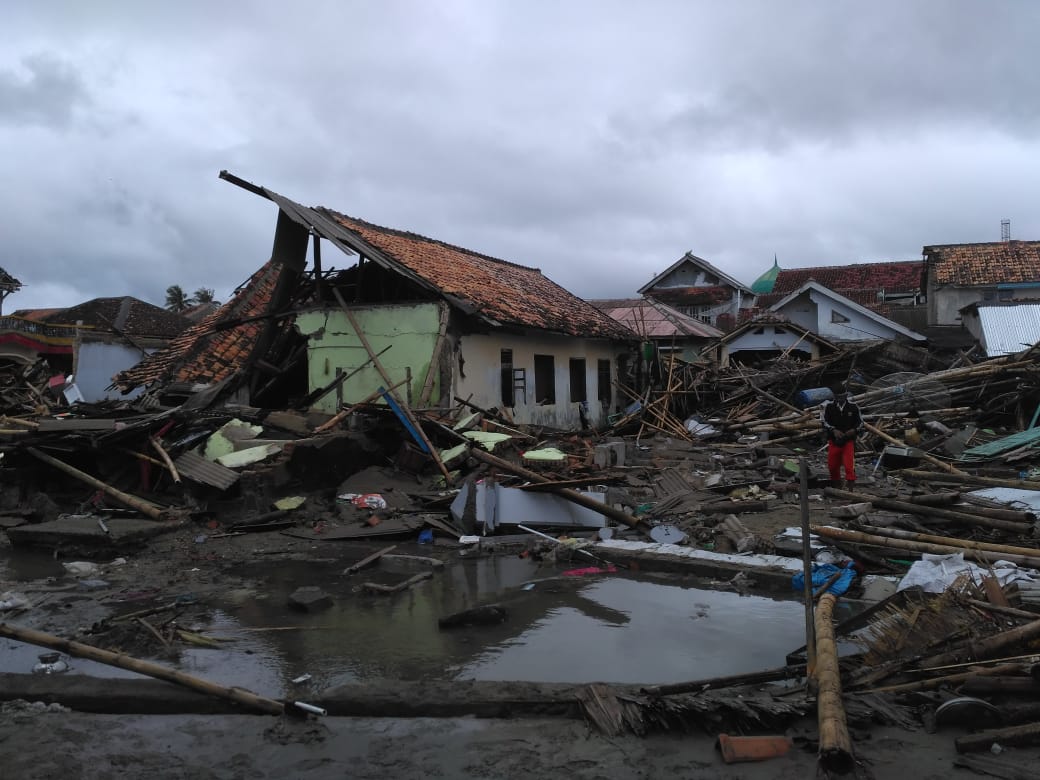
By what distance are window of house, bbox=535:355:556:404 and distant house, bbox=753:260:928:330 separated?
84.8ft

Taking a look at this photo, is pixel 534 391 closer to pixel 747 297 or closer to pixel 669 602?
pixel 669 602

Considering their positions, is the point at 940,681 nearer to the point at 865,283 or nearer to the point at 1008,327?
the point at 1008,327

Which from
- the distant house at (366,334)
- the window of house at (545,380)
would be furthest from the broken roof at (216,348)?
the window of house at (545,380)

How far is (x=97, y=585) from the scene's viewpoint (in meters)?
7.34

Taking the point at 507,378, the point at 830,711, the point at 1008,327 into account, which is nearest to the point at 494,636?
the point at 830,711

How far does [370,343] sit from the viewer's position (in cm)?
1560

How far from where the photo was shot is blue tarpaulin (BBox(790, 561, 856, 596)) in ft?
21.4

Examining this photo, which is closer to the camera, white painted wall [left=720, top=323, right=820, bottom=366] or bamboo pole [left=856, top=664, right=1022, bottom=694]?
bamboo pole [left=856, top=664, right=1022, bottom=694]

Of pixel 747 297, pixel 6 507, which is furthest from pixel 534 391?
pixel 747 297

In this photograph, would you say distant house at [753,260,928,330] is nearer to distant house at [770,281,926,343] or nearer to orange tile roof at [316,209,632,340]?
distant house at [770,281,926,343]

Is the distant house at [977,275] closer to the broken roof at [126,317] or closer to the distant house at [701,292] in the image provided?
the distant house at [701,292]

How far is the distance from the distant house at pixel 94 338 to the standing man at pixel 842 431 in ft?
55.3

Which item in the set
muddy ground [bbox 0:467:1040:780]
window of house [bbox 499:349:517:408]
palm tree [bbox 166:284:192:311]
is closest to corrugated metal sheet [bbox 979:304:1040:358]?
window of house [bbox 499:349:517:408]

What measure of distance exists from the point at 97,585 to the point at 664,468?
387 inches
